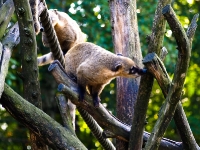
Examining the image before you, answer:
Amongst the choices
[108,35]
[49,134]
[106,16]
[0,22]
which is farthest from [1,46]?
[108,35]

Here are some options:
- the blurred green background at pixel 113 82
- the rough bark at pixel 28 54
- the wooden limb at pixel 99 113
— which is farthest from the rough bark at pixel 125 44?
the blurred green background at pixel 113 82

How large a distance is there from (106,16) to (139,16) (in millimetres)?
824

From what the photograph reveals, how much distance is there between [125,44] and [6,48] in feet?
5.07

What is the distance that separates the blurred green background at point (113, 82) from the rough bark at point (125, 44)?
104 inches

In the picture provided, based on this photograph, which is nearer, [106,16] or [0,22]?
[0,22]

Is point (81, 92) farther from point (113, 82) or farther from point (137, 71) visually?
point (113, 82)

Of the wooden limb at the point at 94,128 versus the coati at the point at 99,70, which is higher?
the coati at the point at 99,70

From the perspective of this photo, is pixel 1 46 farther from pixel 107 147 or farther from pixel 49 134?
pixel 107 147

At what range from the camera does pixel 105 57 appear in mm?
5543

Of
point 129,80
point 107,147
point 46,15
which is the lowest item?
point 107,147

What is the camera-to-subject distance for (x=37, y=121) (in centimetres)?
490

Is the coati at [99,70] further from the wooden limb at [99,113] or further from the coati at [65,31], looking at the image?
the coati at [65,31]

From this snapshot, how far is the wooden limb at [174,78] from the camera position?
4160mm

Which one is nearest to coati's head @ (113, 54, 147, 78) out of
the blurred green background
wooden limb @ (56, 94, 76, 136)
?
wooden limb @ (56, 94, 76, 136)
